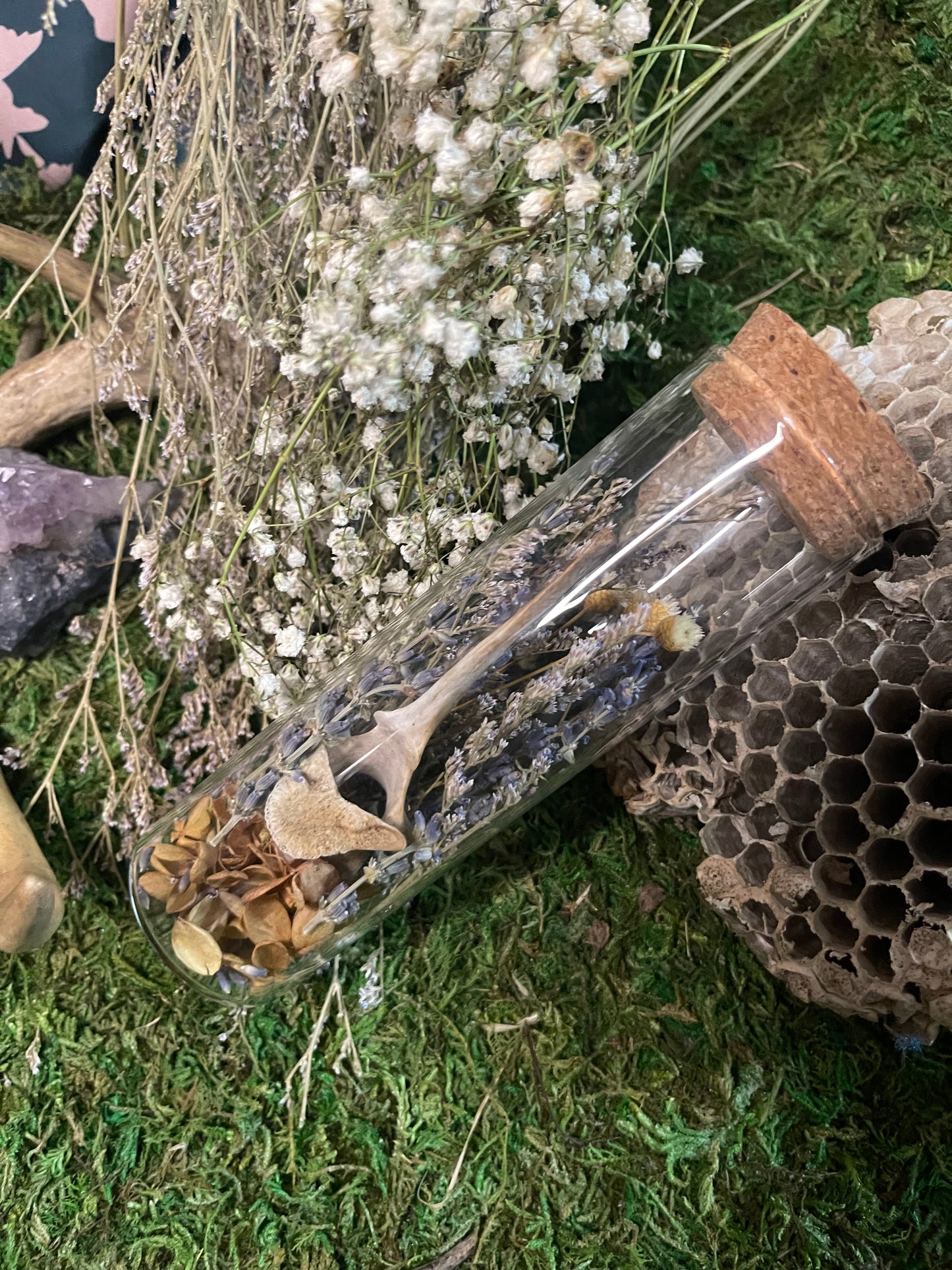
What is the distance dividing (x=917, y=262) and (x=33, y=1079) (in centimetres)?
144

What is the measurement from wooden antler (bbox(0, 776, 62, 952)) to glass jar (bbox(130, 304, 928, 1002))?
111 mm

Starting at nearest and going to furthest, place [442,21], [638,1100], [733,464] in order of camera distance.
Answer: [442,21]
[733,464]
[638,1100]

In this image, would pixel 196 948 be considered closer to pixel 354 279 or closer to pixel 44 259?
pixel 354 279

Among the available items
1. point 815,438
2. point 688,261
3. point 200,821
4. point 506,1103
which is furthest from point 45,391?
point 506,1103

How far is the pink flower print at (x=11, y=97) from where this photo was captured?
1.07 m

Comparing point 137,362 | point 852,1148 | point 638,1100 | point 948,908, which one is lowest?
point 852,1148

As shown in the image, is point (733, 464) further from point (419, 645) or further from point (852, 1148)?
point (852, 1148)

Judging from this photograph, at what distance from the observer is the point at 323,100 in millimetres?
958

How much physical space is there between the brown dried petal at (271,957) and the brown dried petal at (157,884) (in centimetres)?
11

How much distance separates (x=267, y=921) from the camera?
3.01 feet

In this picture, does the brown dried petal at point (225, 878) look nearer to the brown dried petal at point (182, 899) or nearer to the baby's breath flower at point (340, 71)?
the brown dried petal at point (182, 899)

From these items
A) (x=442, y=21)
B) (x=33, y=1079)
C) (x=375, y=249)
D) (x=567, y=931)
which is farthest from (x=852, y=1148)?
(x=442, y=21)

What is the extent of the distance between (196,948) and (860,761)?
27.7 inches

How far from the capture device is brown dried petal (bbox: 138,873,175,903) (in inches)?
37.8
